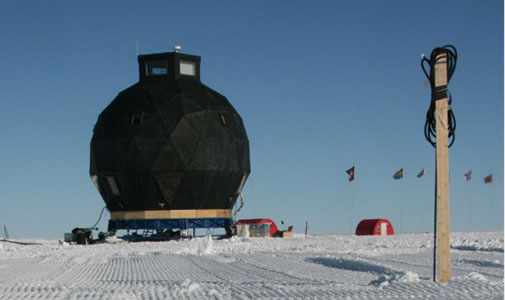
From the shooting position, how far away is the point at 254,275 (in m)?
14.9

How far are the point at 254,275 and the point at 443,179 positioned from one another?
495cm

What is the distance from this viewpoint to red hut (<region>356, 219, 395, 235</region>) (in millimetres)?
39844

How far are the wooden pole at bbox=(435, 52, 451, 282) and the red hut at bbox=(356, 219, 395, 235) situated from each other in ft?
92.1

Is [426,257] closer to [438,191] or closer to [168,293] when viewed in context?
[438,191]

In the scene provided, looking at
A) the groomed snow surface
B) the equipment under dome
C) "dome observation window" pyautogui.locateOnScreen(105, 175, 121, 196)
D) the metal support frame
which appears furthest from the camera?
"dome observation window" pyautogui.locateOnScreen(105, 175, 121, 196)

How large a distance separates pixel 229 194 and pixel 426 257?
65.8ft

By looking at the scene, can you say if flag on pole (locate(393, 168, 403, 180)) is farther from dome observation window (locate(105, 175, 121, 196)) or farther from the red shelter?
dome observation window (locate(105, 175, 121, 196))

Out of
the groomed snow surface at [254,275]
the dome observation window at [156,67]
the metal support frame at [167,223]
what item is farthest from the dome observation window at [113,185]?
the groomed snow surface at [254,275]

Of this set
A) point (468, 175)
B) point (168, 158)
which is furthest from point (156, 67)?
point (468, 175)

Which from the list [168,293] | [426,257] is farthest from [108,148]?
[168,293]

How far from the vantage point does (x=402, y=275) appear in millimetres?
11945

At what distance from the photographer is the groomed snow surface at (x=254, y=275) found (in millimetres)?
10891

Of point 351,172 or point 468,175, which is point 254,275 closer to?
point 351,172

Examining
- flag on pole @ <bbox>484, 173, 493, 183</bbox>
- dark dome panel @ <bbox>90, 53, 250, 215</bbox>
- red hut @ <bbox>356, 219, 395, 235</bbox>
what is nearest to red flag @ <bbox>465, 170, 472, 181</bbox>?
flag on pole @ <bbox>484, 173, 493, 183</bbox>
